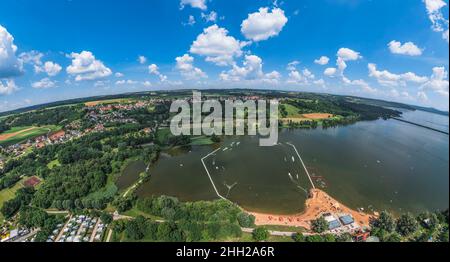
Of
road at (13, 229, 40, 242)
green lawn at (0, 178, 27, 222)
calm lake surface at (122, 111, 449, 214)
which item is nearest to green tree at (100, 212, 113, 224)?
calm lake surface at (122, 111, 449, 214)

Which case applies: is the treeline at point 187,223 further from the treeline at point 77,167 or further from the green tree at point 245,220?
the treeline at point 77,167

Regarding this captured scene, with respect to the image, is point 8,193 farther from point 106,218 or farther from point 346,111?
point 346,111

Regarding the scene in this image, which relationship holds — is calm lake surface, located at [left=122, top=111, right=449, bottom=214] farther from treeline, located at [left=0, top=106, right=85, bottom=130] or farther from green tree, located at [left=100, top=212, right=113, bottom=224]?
treeline, located at [left=0, top=106, right=85, bottom=130]

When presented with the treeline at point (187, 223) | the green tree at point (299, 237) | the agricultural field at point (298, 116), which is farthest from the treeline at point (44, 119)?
the green tree at point (299, 237)
